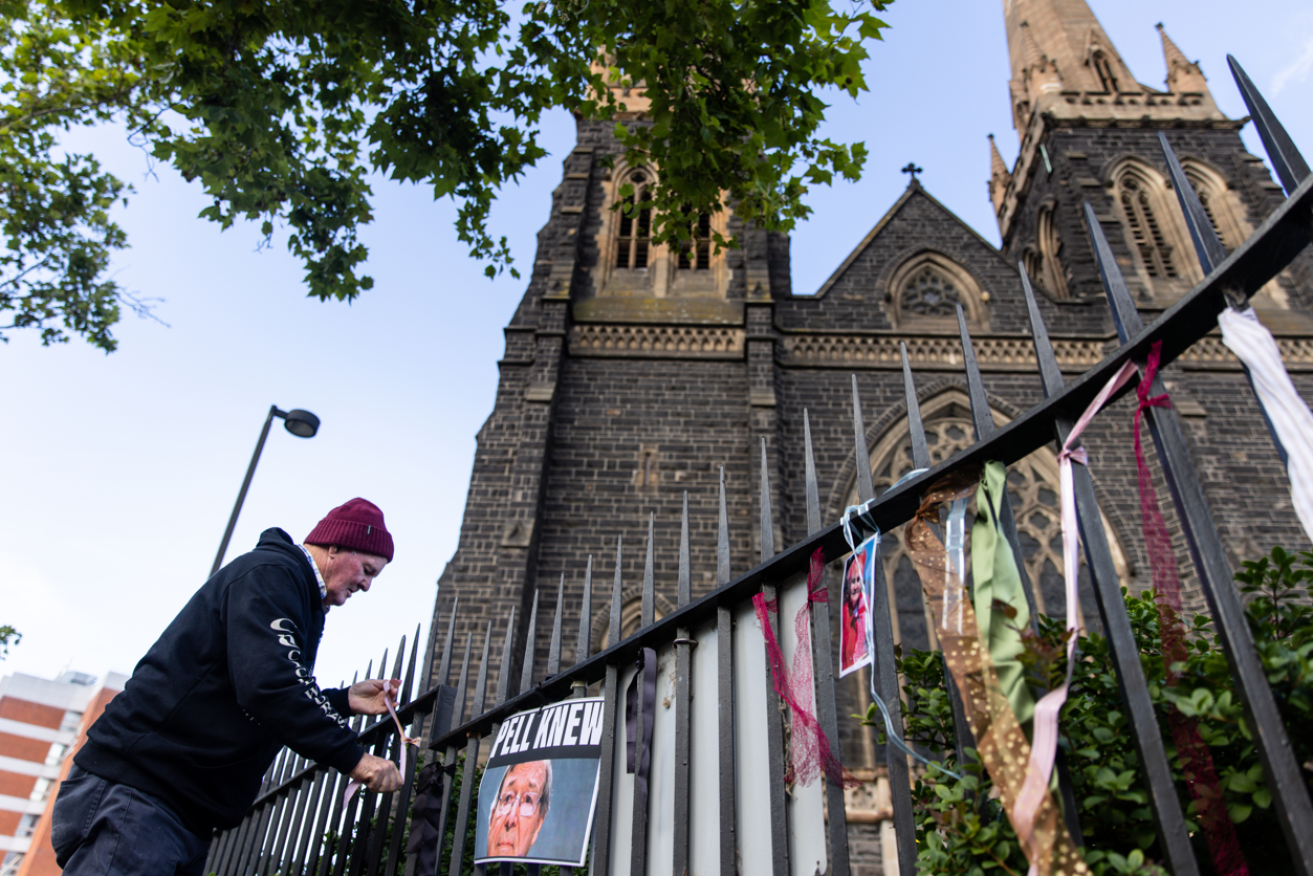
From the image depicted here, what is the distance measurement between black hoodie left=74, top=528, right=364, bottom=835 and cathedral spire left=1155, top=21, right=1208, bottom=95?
2214 centimetres

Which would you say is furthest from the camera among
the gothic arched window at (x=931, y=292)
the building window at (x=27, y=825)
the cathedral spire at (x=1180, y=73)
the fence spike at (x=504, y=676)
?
the building window at (x=27, y=825)

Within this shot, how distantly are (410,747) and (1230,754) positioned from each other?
295cm

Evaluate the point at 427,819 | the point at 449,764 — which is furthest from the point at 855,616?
the point at 449,764

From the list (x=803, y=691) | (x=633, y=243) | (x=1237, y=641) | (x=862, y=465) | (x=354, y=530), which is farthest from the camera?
(x=633, y=243)

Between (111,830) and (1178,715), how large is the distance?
2597 millimetres

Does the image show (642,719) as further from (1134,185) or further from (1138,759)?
(1134,185)

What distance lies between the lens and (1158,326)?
1.54m

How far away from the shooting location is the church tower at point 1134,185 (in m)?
15.5

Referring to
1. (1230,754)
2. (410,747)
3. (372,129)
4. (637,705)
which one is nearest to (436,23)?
(372,129)

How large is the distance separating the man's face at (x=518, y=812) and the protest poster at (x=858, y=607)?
1257mm

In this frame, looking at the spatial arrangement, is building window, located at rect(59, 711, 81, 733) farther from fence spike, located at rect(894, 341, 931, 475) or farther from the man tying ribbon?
fence spike, located at rect(894, 341, 931, 475)

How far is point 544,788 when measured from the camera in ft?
8.98

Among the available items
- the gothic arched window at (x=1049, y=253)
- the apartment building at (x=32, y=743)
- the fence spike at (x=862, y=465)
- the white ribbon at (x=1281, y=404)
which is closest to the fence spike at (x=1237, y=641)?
the white ribbon at (x=1281, y=404)

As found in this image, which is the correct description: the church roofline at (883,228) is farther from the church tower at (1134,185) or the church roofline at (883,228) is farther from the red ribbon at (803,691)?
the red ribbon at (803,691)
